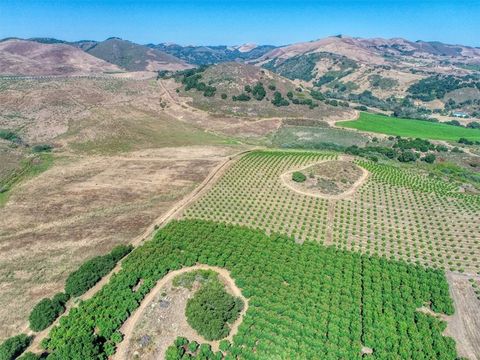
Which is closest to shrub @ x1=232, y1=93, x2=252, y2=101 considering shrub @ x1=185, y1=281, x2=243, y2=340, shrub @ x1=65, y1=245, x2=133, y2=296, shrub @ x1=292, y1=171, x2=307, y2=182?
shrub @ x1=292, y1=171, x2=307, y2=182

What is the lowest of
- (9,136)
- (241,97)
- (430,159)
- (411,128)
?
(411,128)

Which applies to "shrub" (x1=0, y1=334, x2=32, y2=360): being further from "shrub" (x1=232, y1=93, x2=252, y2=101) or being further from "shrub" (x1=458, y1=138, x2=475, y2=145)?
"shrub" (x1=458, y1=138, x2=475, y2=145)

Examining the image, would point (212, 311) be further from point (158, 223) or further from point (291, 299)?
point (158, 223)

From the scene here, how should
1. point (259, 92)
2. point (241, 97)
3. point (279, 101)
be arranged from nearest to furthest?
point (241, 97) → point (279, 101) → point (259, 92)

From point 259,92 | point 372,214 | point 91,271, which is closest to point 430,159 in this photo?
point 372,214

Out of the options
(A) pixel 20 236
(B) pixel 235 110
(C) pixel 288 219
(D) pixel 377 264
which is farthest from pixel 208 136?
(D) pixel 377 264

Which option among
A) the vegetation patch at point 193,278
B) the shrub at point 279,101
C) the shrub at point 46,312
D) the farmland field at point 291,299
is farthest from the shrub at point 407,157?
the shrub at point 46,312

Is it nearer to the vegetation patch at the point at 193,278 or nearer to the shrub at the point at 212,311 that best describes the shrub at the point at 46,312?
the vegetation patch at the point at 193,278
